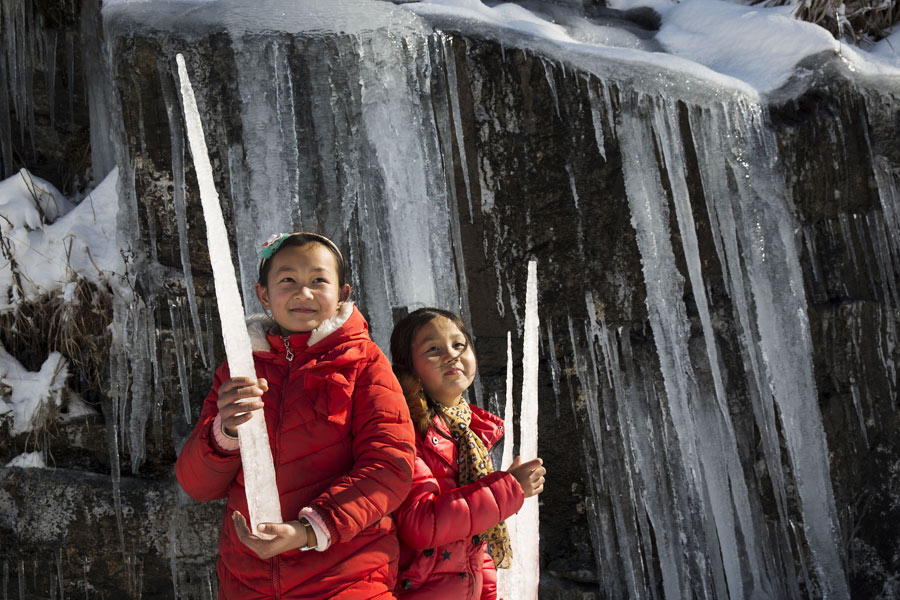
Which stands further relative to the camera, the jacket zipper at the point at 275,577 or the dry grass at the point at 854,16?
the dry grass at the point at 854,16

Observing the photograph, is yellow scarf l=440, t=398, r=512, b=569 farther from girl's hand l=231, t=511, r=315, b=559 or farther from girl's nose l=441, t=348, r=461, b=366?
girl's hand l=231, t=511, r=315, b=559

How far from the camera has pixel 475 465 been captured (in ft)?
7.13

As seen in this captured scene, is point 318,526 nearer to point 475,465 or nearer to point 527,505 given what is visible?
point 475,465

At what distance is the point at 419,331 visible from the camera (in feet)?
7.71

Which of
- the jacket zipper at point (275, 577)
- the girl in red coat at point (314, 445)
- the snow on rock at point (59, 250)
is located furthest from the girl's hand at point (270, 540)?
the snow on rock at point (59, 250)

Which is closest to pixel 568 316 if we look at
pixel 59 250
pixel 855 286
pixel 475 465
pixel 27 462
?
pixel 855 286

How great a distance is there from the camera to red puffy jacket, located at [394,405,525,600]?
1993 mm

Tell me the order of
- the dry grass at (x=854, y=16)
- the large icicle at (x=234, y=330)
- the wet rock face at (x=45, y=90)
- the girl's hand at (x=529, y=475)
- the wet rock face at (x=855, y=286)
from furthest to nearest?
the wet rock face at (x=45, y=90) < the dry grass at (x=854, y=16) < the wet rock face at (x=855, y=286) < the girl's hand at (x=529, y=475) < the large icicle at (x=234, y=330)

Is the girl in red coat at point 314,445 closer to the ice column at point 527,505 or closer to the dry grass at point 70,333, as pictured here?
the ice column at point 527,505

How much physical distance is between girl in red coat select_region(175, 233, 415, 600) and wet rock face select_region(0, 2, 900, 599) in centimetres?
209

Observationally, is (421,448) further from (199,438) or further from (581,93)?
(581,93)

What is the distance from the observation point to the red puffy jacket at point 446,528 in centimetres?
199

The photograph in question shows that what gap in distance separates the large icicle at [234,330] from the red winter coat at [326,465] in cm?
18

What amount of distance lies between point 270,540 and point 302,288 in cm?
59
